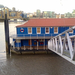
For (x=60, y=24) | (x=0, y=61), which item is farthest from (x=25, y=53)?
(x=60, y=24)

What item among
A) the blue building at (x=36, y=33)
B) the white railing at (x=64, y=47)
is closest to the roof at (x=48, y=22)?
the blue building at (x=36, y=33)

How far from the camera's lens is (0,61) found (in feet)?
44.0

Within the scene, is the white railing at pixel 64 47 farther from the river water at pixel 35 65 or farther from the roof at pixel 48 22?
the roof at pixel 48 22

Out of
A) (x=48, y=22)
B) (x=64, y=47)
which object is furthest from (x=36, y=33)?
(x=64, y=47)

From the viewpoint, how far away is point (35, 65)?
1211cm

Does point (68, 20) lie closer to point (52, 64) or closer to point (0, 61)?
point (52, 64)

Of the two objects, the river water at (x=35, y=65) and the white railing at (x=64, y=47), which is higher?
the white railing at (x=64, y=47)

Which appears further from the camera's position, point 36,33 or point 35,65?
point 36,33

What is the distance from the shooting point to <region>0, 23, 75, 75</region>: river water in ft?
34.8

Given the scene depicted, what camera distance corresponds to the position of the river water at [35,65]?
34.8ft

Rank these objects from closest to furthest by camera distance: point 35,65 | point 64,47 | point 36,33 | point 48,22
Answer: point 64,47
point 35,65
point 36,33
point 48,22

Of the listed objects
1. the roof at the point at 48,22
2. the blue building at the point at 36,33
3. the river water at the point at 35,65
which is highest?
the roof at the point at 48,22

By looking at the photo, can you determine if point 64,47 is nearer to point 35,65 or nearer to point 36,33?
point 35,65

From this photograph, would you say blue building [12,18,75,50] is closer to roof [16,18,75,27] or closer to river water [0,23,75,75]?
roof [16,18,75,27]
